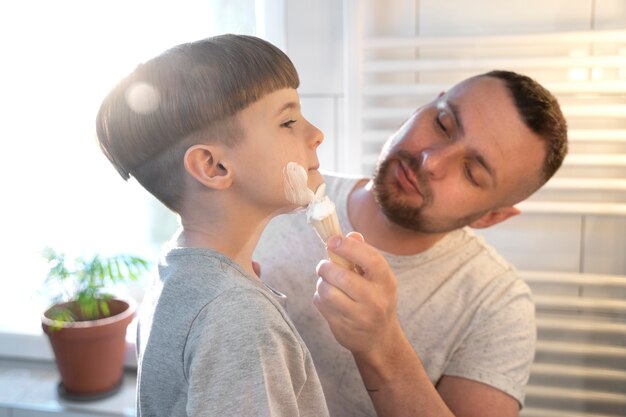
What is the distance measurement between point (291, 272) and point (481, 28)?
A: 26.7 inches

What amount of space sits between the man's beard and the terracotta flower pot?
73 cm

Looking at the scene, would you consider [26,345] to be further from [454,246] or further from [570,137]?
[570,137]

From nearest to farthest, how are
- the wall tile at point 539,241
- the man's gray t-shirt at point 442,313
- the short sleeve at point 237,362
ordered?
the short sleeve at point 237,362
the man's gray t-shirt at point 442,313
the wall tile at point 539,241

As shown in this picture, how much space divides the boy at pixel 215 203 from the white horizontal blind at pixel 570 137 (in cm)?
63

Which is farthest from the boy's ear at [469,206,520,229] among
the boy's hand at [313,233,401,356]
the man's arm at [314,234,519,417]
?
the boy's hand at [313,233,401,356]

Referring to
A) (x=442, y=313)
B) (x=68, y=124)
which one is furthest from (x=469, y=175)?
(x=68, y=124)

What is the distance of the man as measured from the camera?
1.09 metres

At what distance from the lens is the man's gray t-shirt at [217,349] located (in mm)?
635

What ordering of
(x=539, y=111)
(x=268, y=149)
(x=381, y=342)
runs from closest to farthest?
(x=268, y=149) → (x=381, y=342) → (x=539, y=111)

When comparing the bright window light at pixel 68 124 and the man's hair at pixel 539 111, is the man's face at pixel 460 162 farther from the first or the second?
the bright window light at pixel 68 124

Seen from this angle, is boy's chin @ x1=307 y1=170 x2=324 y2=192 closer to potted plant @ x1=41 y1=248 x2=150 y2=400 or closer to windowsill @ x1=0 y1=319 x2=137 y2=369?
potted plant @ x1=41 y1=248 x2=150 y2=400

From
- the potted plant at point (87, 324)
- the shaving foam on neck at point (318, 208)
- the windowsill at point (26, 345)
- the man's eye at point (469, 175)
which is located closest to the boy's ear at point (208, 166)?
the shaving foam on neck at point (318, 208)

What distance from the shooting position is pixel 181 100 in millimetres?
708

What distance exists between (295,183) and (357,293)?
0.17m
